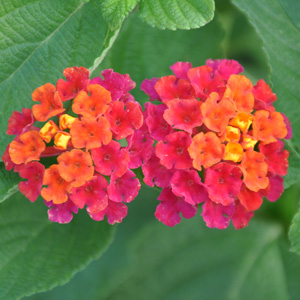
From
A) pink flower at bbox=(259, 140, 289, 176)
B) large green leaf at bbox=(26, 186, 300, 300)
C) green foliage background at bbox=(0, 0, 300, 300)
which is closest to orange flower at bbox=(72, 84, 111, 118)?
green foliage background at bbox=(0, 0, 300, 300)

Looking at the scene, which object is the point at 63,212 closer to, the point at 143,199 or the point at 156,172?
the point at 156,172

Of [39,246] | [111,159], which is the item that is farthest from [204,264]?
[111,159]

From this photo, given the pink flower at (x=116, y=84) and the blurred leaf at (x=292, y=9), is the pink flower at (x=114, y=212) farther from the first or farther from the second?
the blurred leaf at (x=292, y=9)

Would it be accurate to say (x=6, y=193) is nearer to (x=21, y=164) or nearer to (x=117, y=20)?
(x=21, y=164)

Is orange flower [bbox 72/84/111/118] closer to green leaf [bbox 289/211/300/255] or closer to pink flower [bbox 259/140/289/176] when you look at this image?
pink flower [bbox 259/140/289/176]

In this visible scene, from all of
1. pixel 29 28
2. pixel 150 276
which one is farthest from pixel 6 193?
pixel 150 276
